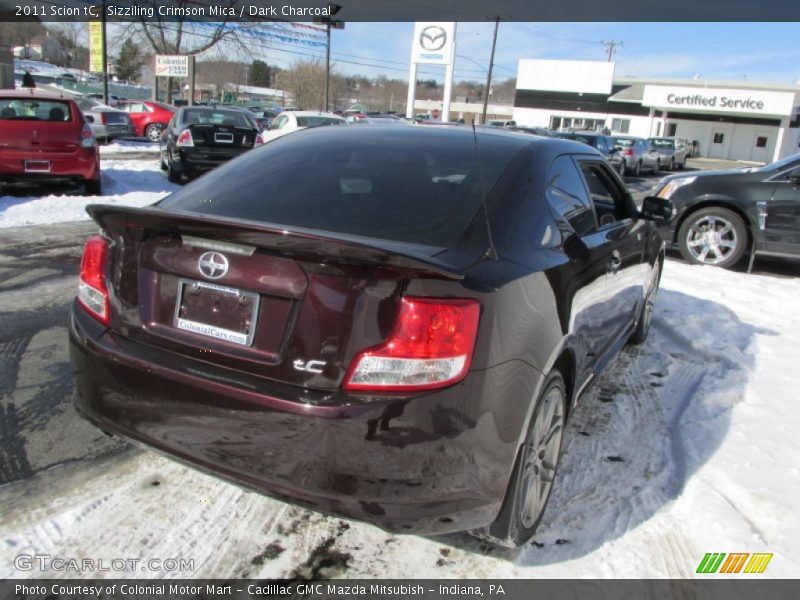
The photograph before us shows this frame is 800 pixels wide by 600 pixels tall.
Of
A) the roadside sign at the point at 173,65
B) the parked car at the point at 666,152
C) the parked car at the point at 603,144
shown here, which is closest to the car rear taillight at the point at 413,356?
the parked car at the point at 603,144

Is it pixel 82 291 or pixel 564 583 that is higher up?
pixel 82 291

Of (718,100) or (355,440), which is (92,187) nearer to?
(355,440)

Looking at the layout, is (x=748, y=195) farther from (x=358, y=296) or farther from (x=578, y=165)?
(x=358, y=296)

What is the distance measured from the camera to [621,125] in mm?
56844

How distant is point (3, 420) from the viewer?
320 cm

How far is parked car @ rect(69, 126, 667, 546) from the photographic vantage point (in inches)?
75.5

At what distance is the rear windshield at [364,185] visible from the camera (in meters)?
2.41

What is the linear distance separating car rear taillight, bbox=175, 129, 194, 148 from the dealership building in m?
47.7

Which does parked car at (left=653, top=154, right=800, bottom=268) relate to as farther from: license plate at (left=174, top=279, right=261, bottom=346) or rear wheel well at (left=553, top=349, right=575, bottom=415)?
license plate at (left=174, top=279, right=261, bottom=346)

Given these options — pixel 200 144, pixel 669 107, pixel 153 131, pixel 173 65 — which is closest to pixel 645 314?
pixel 200 144

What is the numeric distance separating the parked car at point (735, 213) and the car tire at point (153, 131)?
22352 mm

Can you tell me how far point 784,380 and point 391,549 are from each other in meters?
3.39

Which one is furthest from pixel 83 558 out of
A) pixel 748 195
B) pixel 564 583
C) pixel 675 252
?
pixel 675 252

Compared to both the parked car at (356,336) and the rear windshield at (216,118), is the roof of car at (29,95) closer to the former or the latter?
the rear windshield at (216,118)
